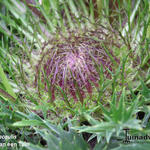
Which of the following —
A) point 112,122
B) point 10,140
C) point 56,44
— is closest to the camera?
point 112,122

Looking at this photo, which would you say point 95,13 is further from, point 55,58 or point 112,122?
point 112,122

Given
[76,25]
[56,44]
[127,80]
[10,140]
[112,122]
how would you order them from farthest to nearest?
[76,25] < [56,44] < [127,80] < [10,140] < [112,122]

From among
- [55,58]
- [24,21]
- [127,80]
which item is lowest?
[127,80]

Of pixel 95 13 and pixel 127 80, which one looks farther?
pixel 95 13

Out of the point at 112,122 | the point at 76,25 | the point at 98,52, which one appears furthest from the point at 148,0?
the point at 112,122

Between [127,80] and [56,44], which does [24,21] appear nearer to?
[56,44]

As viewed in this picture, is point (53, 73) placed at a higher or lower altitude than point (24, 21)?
lower

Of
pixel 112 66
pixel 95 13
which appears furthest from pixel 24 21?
pixel 112 66
